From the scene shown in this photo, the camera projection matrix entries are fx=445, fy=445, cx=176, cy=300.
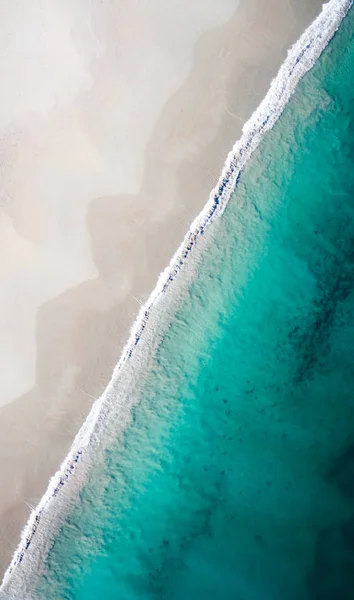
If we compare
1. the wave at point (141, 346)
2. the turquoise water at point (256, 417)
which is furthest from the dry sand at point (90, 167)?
the turquoise water at point (256, 417)

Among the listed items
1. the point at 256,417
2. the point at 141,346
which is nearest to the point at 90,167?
the point at 141,346

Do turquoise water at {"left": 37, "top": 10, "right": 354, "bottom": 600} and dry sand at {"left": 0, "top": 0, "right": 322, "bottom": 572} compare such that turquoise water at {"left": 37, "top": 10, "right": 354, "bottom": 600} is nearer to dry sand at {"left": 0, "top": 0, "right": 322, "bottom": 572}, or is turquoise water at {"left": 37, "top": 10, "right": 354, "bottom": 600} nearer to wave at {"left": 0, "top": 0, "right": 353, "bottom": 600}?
wave at {"left": 0, "top": 0, "right": 353, "bottom": 600}

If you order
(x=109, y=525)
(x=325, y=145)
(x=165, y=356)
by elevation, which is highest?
(x=325, y=145)

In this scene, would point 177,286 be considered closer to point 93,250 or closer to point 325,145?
point 93,250

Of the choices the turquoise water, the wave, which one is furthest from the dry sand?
the turquoise water

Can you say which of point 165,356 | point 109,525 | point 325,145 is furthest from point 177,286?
point 109,525
